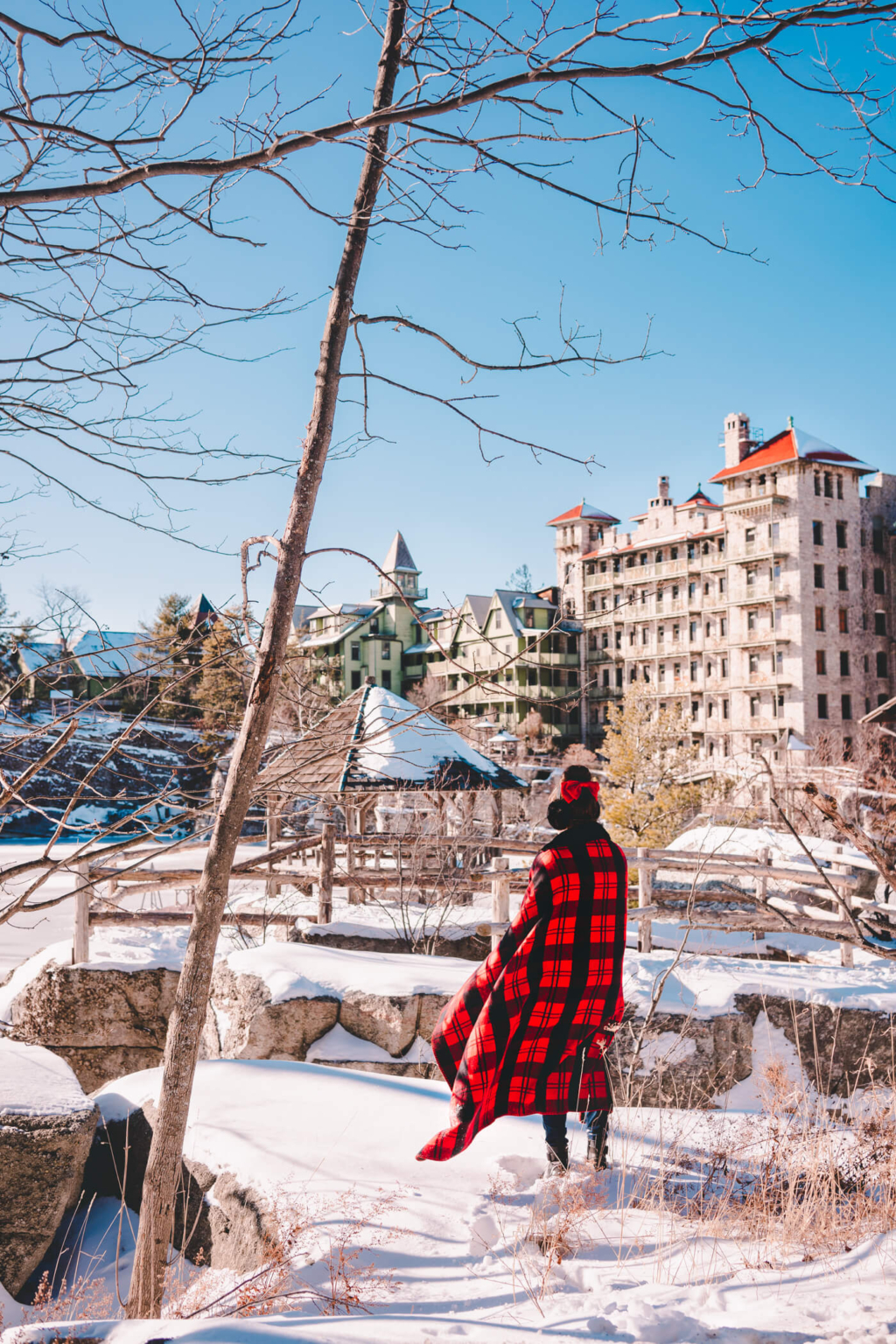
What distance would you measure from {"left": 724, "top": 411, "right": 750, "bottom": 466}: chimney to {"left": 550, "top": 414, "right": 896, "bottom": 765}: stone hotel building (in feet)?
0.19

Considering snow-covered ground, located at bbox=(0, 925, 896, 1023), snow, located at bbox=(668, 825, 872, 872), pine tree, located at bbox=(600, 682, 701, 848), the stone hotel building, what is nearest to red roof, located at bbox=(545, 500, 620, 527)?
the stone hotel building

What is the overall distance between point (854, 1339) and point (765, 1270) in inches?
24.3

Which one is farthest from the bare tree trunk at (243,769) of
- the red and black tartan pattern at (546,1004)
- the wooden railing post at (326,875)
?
the wooden railing post at (326,875)

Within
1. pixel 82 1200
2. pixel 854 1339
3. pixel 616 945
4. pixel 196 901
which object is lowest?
pixel 82 1200

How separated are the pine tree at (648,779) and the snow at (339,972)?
16.7m

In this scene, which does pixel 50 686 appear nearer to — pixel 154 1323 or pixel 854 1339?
pixel 154 1323

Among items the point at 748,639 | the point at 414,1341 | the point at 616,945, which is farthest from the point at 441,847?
the point at 748,639

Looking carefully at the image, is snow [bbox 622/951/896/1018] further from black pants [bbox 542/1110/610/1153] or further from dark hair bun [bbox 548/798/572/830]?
dark hair bun [bbox 548/798/572/830]

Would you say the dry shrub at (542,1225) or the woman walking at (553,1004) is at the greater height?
the woman walking at (553,1004)

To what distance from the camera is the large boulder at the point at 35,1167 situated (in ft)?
14.8

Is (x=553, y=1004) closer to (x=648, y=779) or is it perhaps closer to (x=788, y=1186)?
(x=788, y=1186)

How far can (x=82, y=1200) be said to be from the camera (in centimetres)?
499

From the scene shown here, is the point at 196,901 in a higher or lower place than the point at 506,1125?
higher

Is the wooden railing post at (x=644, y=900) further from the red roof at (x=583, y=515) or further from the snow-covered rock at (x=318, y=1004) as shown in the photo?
the red roof at (x=583, y=515)
